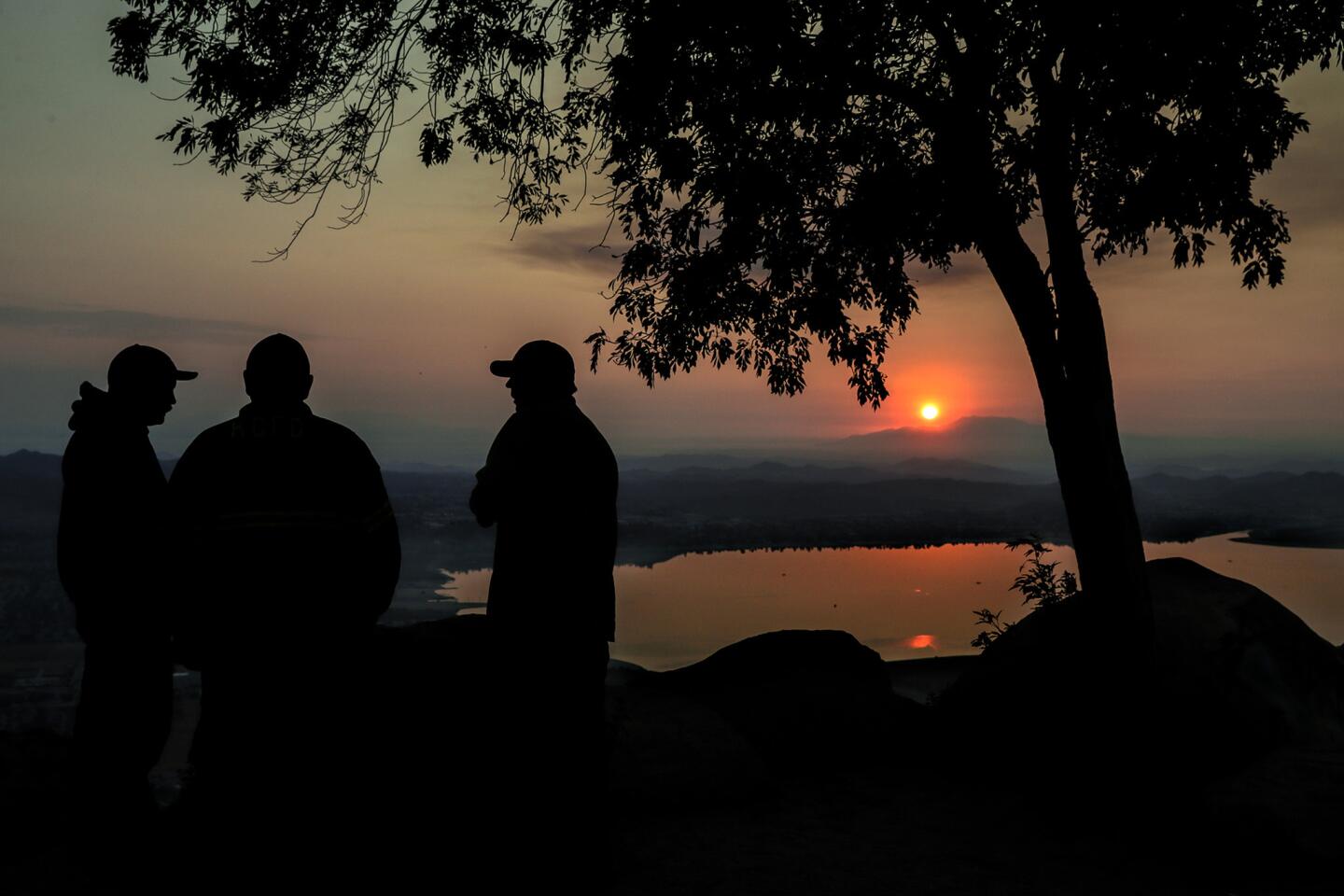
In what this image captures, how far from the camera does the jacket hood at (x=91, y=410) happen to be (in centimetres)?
559

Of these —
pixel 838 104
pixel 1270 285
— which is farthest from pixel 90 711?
pixel 1270 285

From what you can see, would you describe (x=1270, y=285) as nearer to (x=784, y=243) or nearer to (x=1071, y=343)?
(x=1071, y=343)

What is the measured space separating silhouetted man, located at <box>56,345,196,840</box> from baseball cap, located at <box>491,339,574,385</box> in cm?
195

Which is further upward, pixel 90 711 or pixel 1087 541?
pixel 1087 541

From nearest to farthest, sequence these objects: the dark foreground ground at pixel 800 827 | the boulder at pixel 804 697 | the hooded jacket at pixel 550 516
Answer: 1. the hooded jacket at pixel 550 516
2. the dark foreground ground at pixel 800 827
3. the boulder at pixel 804 697

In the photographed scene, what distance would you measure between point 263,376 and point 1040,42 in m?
7.15

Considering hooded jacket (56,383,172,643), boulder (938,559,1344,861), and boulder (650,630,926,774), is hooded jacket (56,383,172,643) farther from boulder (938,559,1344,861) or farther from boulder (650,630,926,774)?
boulder (938,559,1344,861)

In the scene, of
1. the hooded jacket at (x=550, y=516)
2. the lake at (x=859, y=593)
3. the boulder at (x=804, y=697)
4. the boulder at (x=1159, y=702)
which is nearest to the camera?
the hooded jacket at (x=550, y=516)

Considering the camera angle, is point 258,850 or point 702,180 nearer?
point 258,850

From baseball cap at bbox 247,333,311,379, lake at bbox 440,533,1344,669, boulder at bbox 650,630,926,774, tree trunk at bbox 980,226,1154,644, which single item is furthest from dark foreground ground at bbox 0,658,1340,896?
lake at bbox 440,533,1344,669

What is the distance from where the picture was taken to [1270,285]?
31.0ft

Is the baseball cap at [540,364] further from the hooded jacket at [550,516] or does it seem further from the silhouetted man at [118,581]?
the silhouetted man at [118,581]

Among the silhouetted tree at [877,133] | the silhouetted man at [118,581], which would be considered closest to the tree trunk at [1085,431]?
the silhouetted tree at [877,133]

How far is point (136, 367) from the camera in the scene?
558 cm
